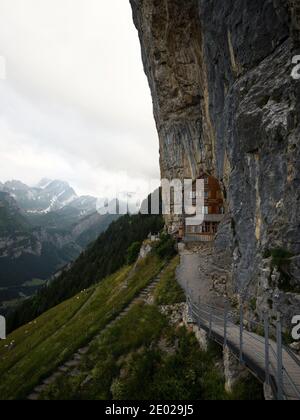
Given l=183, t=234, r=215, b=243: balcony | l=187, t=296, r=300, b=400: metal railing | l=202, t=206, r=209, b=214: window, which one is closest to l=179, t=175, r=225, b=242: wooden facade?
l=202, t=206, r=209, b=214: window

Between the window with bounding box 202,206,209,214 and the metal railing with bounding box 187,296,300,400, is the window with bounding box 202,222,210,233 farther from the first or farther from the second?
the metal railing with bounding box 187,296,300,400

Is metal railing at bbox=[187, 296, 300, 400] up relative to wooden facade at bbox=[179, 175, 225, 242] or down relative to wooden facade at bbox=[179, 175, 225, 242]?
down

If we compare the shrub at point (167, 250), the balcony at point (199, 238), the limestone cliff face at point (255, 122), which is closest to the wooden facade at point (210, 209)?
the balcony at point (199, 238)

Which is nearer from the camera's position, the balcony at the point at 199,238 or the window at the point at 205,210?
the balcony at the point at 199,238

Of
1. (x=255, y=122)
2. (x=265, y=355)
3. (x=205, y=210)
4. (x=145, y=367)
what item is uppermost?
(x=255, y=122)

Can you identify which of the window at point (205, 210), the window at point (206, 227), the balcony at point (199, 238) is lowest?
the balcony at point (199, 238)

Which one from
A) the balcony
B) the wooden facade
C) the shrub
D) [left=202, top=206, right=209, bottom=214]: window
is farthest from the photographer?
[left=202, top=206, right=209, bottom=214]: window

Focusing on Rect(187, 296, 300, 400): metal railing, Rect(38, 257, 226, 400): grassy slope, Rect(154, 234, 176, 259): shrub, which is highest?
Rect(154, 234, 176, 259): shrub

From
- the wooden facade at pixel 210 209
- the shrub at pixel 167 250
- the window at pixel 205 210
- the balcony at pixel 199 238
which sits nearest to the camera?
the shrub at pixel 167 250

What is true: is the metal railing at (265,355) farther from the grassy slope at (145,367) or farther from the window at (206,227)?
the window at (206,227)

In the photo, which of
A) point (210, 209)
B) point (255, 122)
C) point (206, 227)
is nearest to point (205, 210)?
point (210, 209)

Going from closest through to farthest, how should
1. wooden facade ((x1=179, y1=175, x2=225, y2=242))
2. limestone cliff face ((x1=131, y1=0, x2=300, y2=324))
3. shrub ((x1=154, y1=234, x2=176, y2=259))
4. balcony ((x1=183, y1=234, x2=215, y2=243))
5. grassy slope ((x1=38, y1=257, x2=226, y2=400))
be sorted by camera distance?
grassy slope ((x1=38, y1=257, x2=226, y2=400))
limestone cliff face ((x1=131, y1=0, x2=300, y2=324))
shrub ((x1=154, y1=234, x2=176, y2=259))
balcony ((x1=183, y1=234, x2=215, y2=243))
wooden facade ((x1=179, y1=175, x2=225, y2=242))

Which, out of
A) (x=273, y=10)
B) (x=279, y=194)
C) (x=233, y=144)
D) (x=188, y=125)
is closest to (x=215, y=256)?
(x=233, y=144)

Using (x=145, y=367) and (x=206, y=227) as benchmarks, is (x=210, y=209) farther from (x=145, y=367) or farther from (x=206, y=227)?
(x=145, y=367)
